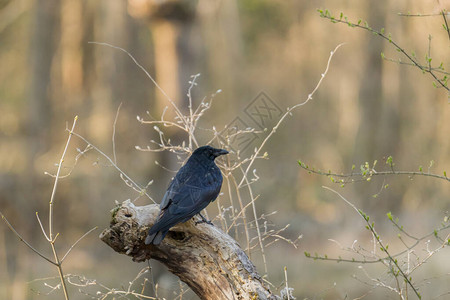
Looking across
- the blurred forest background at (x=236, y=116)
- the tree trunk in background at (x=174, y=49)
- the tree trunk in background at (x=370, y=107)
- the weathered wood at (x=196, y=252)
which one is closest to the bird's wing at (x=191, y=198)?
the weathered wood at (x=196, y=252)

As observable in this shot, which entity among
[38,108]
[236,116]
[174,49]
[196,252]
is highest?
[236,116]

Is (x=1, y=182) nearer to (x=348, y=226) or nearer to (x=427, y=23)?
(x=348, y=226)

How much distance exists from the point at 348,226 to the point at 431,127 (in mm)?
3384

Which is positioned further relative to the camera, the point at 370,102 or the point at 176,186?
the point at 370,102

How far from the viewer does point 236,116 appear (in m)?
15.6

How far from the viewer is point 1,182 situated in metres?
16.6

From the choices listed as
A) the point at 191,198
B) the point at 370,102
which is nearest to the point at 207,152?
the point at 191,198

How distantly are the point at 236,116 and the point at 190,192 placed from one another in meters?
11.3

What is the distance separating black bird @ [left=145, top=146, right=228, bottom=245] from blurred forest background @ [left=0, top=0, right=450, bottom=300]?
957cm

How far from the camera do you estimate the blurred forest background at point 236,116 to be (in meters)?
15.2

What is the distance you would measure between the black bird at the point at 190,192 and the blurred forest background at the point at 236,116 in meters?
9.57

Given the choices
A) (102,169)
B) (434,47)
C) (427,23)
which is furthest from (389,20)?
(102,169)

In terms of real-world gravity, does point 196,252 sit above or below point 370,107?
below

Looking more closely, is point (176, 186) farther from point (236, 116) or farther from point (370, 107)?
point (370, 107)
